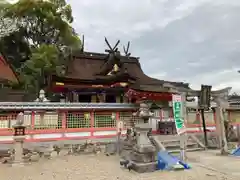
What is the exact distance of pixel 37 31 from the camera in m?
32.4

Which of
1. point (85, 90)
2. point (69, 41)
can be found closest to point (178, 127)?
point (85, 90)

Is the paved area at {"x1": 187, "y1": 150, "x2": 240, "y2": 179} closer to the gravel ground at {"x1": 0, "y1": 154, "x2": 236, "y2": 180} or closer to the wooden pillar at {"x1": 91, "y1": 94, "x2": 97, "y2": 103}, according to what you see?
the gravel ground at {"x1": 0, "y1": 154, "x2": 236, "y2": 180}

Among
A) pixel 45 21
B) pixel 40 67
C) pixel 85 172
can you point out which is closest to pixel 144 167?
pixel 85 172

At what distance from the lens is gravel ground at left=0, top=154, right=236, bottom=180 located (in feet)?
22.5

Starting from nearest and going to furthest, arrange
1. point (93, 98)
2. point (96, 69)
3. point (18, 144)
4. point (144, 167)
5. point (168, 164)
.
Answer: point (144, 167)
point (168, 164)
point (18, 144)
point (93, 98)
point (96, 69)

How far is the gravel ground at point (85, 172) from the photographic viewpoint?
6.86 metres

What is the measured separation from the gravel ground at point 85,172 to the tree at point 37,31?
1949cm

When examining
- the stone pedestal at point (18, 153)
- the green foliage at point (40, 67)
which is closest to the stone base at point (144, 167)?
the stone pedestal at point (18, 153)

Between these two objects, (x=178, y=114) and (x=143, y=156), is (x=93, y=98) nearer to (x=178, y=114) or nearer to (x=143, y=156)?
(x=178, y=114)

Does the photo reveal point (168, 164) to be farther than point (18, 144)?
No

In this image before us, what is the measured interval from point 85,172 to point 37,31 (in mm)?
29761

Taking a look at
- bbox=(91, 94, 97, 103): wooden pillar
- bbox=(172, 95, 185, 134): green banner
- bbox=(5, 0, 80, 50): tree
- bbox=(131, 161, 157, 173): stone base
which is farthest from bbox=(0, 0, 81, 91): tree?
bbox=(131, 161, 157, 173): stone base

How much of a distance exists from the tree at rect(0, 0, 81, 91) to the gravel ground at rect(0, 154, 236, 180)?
1949 centimetres

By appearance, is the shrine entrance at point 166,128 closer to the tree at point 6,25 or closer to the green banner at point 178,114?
the green banner at point 178,114
